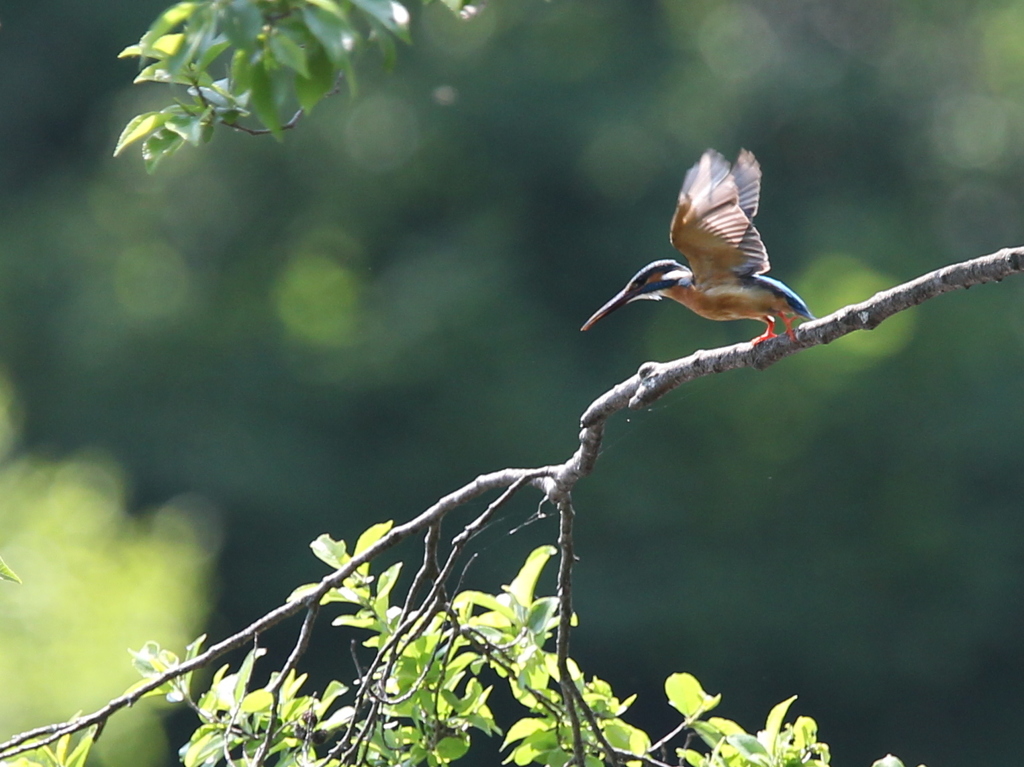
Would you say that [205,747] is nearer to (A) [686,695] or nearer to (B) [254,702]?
(B) [254,702]

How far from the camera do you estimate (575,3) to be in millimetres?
12305

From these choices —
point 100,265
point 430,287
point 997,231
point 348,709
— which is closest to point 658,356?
point 430,287

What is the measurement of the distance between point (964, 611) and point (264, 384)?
6.40 meters

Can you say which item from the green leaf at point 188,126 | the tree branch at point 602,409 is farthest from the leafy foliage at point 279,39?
the tree branch at point 602,409

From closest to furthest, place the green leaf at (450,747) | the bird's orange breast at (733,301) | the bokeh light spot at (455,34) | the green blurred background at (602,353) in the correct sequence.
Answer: the green leaf at (450,747) → the bird's orange breast at (733,301) → the green blurred background at (602,353) → the bokeh light spot at (455,34)

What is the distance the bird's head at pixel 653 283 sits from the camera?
2.39 m

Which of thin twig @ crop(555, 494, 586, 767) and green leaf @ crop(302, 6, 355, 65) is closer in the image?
green leaf @ crop(302, 6, 355, 65)

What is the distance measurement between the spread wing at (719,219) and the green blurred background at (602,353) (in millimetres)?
7754

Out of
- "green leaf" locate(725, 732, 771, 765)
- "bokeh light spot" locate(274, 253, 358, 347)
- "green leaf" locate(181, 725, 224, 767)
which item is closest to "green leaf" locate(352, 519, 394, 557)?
"green leaf" locate(181, 725, 224, 767)

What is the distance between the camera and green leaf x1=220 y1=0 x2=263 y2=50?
3.43ft

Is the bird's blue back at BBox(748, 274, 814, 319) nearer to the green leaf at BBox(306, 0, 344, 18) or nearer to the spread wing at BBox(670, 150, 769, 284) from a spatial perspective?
the spread wing at BBox(670, 150, 769, 284)

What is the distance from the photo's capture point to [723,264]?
2357 mm

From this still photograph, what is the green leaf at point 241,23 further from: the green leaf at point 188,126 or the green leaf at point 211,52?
the green leaf at point 188,126

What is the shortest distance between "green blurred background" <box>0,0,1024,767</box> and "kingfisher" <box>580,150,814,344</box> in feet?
25.2
